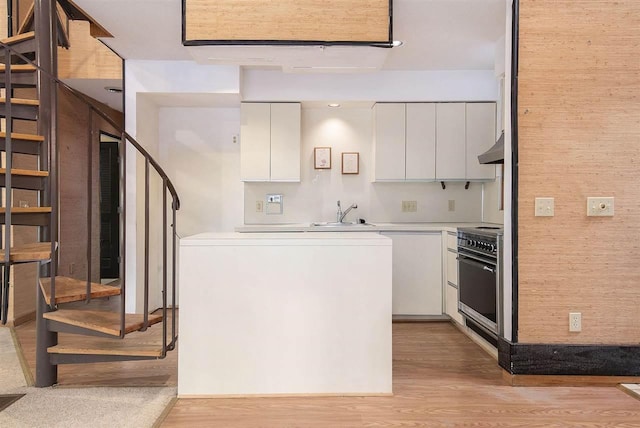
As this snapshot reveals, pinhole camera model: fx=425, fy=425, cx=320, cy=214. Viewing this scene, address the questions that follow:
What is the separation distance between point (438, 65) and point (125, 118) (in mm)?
3143

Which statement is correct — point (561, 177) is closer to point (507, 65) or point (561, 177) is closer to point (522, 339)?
point (507, 65)

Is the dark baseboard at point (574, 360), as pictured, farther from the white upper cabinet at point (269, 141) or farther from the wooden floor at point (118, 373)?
the white upper cabinet at point (269, 141)

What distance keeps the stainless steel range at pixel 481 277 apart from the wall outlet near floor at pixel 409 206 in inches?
42.9

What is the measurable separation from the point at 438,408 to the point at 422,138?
2.86 meters

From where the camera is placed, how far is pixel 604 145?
2764 mm

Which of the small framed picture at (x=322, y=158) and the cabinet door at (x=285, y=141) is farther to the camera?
the small framed picture at (x=322, y=158)

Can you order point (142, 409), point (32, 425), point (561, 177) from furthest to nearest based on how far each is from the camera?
point (561, 177), point (142, 409), point (32, 425)

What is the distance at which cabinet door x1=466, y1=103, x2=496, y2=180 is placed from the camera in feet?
14.7

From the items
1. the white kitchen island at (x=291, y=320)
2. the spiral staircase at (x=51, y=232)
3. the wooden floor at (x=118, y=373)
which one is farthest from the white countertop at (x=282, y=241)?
the wooden floor at (x=118, y=373)

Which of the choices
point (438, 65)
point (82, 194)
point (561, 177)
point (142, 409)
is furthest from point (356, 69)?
point (82, 194)

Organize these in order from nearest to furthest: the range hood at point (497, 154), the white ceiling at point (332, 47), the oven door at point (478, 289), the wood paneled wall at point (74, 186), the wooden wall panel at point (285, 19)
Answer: the wooden wall panel at point (285, 19), the white ceiling at point (332, 47), the oven door at point (478, 289), the range hood at point (497, 154), the wood paneled wall at point (74, 186)

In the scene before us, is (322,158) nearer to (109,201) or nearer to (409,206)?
(409,206)

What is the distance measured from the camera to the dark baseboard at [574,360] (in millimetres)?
2738

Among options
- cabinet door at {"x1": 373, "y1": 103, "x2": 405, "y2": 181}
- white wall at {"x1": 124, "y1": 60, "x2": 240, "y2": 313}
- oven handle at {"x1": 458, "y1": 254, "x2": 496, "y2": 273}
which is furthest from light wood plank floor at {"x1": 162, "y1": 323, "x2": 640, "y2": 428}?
cabinet door at {"x1": 373, "y1": 103, "x2": 405, "y2": 181}
